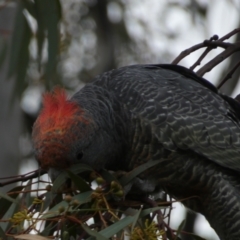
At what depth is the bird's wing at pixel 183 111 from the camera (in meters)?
3.63

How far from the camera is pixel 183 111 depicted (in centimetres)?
373

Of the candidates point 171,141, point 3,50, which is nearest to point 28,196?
point 171,141

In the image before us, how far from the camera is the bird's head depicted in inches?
130

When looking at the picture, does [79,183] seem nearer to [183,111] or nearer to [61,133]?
[61,133]

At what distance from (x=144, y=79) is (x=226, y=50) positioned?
50 cm

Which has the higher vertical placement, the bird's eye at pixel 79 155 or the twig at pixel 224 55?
the twig at pixel 224 55

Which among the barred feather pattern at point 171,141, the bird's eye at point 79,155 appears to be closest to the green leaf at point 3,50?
the barred feather pattern at point 171,141

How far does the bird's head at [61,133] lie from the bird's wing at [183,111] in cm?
33

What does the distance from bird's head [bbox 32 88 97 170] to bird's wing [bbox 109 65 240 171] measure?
0.33 meters

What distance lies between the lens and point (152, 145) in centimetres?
361

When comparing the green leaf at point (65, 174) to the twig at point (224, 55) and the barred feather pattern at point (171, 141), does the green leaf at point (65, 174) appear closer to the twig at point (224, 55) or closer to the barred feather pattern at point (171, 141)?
the barred feather pattern at point (171, 141)

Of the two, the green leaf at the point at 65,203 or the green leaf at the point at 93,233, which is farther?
the green leaf at the point at 65,203

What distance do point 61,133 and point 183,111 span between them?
0.73m

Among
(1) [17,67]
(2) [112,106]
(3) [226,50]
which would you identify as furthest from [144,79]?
(1) [17,67]
